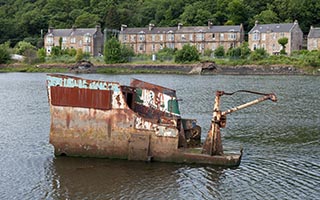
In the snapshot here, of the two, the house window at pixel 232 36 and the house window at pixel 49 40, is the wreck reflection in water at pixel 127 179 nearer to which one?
the house window at pixel 232 36

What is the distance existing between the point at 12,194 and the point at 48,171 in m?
2.83

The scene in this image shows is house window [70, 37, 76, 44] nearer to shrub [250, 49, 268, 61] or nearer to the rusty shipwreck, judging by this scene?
shrub [250, 49, 268, 61]

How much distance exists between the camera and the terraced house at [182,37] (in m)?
128

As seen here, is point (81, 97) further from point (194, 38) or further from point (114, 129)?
point (194, 38)

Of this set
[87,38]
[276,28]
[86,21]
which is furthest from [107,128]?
[86,21]

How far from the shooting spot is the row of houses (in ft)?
388

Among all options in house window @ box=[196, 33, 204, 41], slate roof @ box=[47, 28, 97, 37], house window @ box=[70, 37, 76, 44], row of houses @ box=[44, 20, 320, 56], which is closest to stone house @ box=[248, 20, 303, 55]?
row of houses @ box=[44, 20, 320, 56]

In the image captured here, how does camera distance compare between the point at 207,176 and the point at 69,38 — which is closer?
the point at 207,176

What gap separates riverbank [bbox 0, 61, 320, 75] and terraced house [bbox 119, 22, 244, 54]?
24016 mm

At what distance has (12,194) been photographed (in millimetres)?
17016

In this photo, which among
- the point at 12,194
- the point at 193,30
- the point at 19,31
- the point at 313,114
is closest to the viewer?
the point at 12,194

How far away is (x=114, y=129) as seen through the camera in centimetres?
2033

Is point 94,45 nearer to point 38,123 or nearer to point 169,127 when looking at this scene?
point 38,123

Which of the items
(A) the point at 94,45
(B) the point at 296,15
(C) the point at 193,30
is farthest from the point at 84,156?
(B) the point at 296,15
